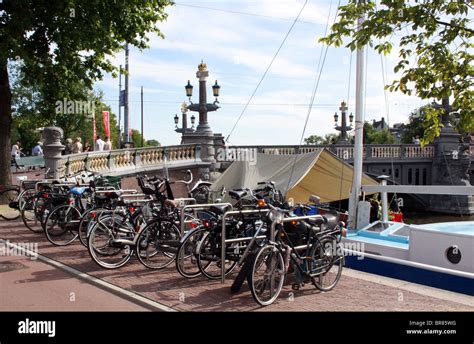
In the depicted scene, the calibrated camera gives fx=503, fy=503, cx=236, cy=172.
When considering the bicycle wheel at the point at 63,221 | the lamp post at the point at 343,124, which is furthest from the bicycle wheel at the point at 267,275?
the lamp post at the point at 343,124

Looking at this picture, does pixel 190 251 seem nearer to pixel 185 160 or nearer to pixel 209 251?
pixel 209 251

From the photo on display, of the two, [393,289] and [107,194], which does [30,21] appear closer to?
[107,194]

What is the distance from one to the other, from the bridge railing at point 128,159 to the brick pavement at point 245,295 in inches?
377

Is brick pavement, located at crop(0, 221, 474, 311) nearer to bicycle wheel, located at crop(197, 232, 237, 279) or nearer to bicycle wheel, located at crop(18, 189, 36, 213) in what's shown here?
bicycle wheel, located at crop(197, 232, 237, 279)

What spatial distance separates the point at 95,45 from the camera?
1655 centimetres

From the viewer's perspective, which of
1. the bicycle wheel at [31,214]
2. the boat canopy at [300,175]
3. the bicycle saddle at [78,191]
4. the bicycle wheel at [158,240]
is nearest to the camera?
the bicycle wheel at [158,240]

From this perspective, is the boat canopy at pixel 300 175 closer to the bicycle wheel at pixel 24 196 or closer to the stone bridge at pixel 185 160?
the stone bridge at pixel 185 160

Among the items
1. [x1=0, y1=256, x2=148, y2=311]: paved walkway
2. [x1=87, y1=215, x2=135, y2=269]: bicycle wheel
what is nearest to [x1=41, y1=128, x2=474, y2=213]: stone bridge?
[x1=87, y1=215, x2=135, y2=269]: bicycle wheel

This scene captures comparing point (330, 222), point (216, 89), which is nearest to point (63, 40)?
point (216, 89)

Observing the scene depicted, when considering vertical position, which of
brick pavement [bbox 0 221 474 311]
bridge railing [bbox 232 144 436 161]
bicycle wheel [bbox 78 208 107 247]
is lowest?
brick pavement [bbox 0 221 474 311]

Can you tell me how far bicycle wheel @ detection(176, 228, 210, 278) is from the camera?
7.20 m

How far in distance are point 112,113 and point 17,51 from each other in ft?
217

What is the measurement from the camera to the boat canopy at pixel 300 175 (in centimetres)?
1695

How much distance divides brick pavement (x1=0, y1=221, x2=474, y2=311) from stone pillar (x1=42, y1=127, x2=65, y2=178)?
849cm
